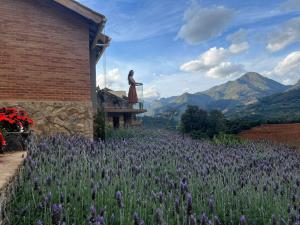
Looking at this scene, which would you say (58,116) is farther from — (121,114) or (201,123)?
(121,114)

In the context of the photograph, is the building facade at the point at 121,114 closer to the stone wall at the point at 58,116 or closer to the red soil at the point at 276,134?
the red soil at the point at 276,134

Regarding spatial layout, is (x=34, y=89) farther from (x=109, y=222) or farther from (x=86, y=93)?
(x=109, y=222)

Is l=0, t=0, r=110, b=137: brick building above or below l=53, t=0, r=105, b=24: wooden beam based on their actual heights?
below

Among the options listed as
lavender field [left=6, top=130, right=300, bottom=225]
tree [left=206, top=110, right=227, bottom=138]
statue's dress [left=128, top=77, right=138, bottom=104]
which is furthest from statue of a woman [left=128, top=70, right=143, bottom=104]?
lavender field [left=6, top=130, right=300, bottom=225]

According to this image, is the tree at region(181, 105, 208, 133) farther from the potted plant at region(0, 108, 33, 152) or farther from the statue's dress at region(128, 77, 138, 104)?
the potted plant at region(0, 108, 33, 152)

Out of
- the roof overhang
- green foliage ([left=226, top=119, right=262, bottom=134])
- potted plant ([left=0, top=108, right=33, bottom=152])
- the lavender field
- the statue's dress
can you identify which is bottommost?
the lavender field

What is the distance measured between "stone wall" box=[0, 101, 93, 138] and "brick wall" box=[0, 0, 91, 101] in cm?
20

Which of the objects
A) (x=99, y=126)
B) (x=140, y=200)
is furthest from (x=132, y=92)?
(x=140, y=200)

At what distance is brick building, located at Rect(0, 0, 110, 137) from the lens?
979cm

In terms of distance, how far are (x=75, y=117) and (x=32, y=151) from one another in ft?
17.4

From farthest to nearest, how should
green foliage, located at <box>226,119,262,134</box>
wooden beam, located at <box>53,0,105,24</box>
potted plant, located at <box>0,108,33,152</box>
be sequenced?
1. green foliage, located at <box>226,119,262,134</box>
2. wooden beam, located at <box>53,0,105,24</box>
3. potted plant, located at <box>0,108,33,152</box>

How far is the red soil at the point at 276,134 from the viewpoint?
1500 cm

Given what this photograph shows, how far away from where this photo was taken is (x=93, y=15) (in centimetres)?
1073

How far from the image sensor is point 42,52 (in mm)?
10266
